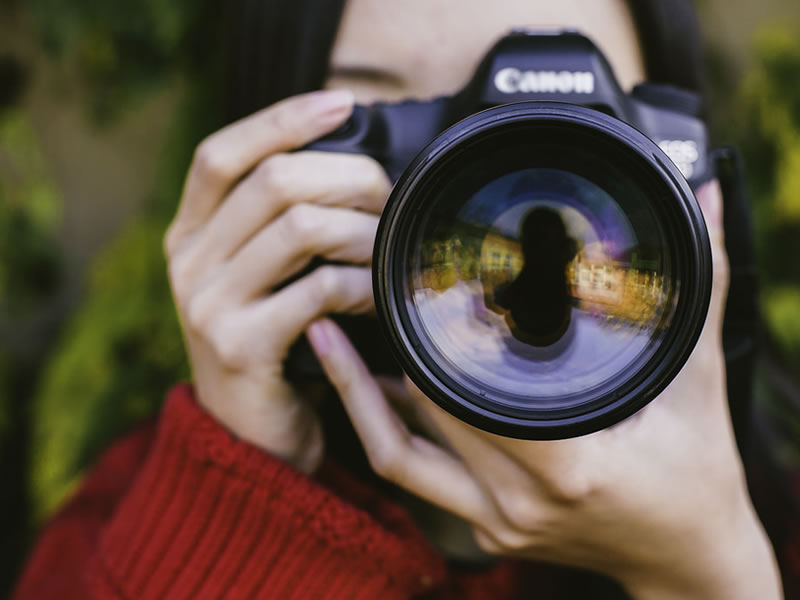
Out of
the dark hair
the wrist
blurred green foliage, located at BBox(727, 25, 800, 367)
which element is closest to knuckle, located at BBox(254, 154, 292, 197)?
the dark hair

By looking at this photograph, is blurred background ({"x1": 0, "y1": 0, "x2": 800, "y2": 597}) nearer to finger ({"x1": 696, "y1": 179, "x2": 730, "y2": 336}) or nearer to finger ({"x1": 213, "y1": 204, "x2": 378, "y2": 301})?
finger ({"x1": 696, "y1": 179, "x2": 730, "y2": 336})

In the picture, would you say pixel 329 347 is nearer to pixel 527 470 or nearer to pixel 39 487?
pixel 527 470

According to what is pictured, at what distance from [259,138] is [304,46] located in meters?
0.11

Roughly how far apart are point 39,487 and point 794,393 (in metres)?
1.16

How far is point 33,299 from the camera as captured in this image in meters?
1.48

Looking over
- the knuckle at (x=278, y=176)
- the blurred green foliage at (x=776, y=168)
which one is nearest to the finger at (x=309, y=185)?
the knuckle at (x=278, y=176)

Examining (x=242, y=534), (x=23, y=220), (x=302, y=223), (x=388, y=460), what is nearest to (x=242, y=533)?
(x=242, y=534)

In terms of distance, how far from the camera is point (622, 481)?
0.45m

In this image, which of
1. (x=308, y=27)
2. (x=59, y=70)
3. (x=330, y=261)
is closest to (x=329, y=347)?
(x=330, y=261)

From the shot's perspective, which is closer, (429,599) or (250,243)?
(250,243)

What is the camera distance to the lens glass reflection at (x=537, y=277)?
1.35 ft

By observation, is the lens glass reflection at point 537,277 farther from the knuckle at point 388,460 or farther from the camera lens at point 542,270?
the knuckle at point 388,460

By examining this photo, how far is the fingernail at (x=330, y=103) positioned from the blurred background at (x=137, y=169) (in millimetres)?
542

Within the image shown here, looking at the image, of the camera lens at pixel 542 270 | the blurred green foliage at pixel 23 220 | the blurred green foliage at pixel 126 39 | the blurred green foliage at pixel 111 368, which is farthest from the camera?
the blurred green foliage at pixel 23 220
